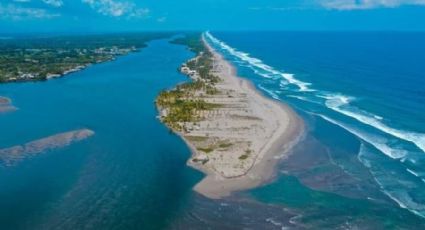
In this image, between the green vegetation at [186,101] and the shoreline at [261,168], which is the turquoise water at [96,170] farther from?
the green vegetation at [186,101]

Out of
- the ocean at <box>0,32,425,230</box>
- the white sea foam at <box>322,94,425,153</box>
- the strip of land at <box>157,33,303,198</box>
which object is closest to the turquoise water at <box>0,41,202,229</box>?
the ocean at <box>0,32,425,230</box>

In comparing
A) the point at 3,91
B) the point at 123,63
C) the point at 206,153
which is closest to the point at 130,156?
the point at 206,153

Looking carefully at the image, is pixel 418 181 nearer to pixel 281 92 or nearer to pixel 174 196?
pixel 174 196

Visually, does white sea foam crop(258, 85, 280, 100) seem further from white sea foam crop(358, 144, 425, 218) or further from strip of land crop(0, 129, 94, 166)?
white sea foam crop(358, 144, 425, 218)

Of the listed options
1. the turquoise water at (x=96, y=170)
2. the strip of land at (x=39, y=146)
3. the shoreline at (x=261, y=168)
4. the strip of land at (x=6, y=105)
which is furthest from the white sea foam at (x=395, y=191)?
the strip of land at (x=6, y=105)

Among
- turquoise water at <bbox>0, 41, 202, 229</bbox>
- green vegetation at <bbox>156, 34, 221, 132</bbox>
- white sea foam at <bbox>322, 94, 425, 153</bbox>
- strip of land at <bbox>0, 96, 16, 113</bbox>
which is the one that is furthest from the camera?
strip of land at <bbox>0, 96, 16, 113</bbox>
